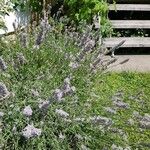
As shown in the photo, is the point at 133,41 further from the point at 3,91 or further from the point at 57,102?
the point at 3,91

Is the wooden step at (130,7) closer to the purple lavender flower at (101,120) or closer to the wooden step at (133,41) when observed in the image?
the wooden step at (133,41)

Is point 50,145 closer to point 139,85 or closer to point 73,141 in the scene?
point 73,141

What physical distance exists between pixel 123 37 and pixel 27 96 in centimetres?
378

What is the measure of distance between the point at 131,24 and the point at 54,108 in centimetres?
392

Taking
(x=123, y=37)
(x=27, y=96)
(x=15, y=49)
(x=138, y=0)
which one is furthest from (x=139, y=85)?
(x=27, y=96)

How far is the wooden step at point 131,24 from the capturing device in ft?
23.3

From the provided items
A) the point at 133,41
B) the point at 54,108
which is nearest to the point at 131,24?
the point at 133,41

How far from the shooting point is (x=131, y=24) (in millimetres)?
7148

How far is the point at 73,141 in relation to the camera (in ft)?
12.1

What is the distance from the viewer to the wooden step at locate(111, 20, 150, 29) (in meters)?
7.11

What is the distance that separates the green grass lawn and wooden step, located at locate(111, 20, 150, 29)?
2.81 m

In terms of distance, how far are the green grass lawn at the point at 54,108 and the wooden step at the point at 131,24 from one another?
2808 mm

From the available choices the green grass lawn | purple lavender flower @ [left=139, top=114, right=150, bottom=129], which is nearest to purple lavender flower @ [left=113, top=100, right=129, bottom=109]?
the green grass lawn

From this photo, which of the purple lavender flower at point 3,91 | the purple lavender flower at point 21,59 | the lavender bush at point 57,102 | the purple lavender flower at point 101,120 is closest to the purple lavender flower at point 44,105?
the lavender bush at point 57,102
